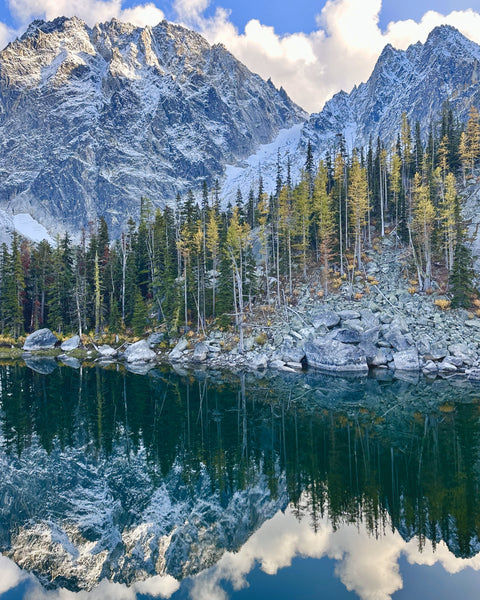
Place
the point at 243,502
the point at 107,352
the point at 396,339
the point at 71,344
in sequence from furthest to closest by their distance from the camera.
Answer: the point at 71,344 < the point at 107,352 < the point at 396,339 < the point at 243,502

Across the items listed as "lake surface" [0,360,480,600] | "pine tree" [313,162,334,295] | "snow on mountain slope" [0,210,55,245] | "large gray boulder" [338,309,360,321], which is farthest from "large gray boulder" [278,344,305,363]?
"snow on mountain slope" [0,210,55,245]

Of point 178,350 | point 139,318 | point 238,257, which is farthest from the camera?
point 139,318

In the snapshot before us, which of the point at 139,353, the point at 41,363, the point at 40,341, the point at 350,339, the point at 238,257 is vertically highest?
the point at 238,257

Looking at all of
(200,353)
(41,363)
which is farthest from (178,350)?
(41,363)

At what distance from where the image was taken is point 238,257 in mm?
51188

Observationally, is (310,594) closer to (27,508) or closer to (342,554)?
(342,554)

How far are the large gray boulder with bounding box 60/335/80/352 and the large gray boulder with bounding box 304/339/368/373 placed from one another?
35058 mm

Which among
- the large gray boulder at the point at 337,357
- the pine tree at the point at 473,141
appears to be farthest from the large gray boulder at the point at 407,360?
the pine tree at the point at 473,141

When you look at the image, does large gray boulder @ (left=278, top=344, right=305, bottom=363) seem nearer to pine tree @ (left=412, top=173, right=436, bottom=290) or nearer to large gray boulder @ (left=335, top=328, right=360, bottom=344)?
large gray boulder @ (left=335, top=328, right=360, bottom=344)

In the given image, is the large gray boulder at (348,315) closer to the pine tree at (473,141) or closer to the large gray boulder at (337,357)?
the large gray boulder at (337,357)

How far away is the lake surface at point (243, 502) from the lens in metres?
10.4

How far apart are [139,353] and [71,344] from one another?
1341 cm

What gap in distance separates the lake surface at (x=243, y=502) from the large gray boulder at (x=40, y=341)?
31.5 m

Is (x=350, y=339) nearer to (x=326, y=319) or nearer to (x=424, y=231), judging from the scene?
(x=326, y=319)
